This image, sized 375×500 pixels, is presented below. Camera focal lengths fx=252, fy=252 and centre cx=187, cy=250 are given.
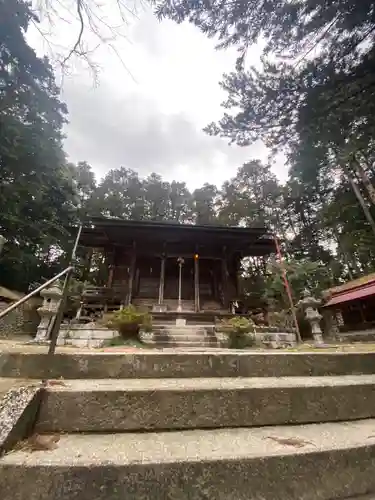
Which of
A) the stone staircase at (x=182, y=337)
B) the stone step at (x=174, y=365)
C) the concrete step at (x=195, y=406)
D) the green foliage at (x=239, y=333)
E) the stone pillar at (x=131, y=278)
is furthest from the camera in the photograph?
the stone pillar at (x=131, y=278)

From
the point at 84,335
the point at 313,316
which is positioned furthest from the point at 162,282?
the point at 313,316

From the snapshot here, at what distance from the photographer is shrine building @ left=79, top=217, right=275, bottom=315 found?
427 inches

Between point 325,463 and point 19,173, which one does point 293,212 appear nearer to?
point 19,173

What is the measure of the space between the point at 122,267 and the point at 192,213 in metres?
15.0

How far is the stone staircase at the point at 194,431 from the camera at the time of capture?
1022mm

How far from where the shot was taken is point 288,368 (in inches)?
84.0

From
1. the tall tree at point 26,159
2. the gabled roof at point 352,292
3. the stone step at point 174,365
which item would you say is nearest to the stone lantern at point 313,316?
the gabled roof at point 352,292

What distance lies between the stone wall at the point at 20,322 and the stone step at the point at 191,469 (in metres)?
10.0

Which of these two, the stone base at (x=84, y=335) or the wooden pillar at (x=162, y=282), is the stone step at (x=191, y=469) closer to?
the stone base at (x=84, y=335)

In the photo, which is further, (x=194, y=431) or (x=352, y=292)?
(x=352, y=292)

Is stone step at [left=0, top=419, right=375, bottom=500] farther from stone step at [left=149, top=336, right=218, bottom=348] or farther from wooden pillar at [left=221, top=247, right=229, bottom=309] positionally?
wooden pillar at [left=221, top=247, right=229, bottom=309]

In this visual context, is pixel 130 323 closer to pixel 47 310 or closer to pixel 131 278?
pixel 47 310

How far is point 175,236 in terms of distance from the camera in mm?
11664

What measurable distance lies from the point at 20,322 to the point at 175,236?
A: 7137 mm
